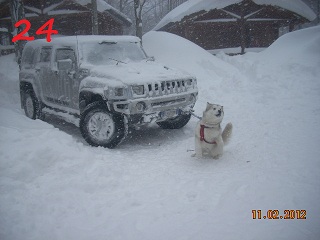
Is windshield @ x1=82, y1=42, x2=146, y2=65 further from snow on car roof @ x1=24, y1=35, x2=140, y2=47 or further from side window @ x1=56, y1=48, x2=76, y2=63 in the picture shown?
side window @ x1=56, y1=48, x2=76, y2=63

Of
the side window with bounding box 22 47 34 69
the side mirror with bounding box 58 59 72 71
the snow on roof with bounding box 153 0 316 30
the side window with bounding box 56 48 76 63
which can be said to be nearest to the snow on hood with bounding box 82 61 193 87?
the side mirror with bounding box 58 59 72 71

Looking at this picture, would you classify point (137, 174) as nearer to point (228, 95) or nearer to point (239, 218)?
point (239, 218)

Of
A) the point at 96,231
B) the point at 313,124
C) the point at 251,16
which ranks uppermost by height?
the point at 251,16

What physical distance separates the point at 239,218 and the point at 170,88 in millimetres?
3180

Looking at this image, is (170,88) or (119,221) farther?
(170,88)

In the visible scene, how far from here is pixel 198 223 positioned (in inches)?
121

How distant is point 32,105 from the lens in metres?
7.63

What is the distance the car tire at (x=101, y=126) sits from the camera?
5.42m

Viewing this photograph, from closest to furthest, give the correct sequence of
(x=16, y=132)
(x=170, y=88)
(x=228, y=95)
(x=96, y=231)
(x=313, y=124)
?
(x=96, y=231), (x=16, y=132), (x=170, y=88), (x=313, y=124), (x=228, y=95)

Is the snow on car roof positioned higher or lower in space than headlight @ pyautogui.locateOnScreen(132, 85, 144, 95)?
higher

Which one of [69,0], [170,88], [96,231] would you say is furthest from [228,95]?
[69,0]

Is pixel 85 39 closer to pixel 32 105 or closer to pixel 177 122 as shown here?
pixel 32 105

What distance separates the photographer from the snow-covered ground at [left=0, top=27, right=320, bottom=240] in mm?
3002

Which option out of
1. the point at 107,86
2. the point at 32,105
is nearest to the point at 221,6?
the point at 32,105
